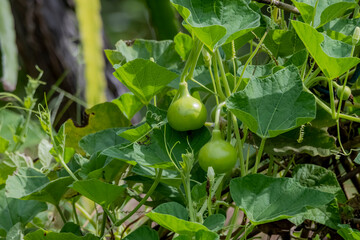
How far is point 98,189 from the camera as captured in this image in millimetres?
518

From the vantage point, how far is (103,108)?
71 cm

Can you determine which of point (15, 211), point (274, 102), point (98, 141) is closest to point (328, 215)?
point (274, 102)

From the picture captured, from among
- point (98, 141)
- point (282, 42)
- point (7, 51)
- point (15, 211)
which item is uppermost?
point (282, 42)

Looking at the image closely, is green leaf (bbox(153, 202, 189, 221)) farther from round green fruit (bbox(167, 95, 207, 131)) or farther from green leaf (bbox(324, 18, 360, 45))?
green leaf (bbox(324, 18, 360, 45))

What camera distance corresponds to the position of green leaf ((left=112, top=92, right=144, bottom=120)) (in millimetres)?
656

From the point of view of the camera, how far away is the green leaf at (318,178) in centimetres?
Result: 55

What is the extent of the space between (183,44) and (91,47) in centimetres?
102

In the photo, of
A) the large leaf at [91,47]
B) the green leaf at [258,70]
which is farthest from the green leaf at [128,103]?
the large leaf at [91,47]

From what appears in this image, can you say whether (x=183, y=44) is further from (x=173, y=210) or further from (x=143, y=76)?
(x=173, y=210)

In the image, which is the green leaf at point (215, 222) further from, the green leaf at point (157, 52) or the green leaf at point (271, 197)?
the green leaf at point (157, 52)

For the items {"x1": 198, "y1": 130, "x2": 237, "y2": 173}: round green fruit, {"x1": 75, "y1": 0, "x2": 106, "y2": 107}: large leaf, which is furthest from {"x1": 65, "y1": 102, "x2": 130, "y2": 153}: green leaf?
{"x1": 75, "y1": 0, "x2": 106, "y2": 107}: large leaf

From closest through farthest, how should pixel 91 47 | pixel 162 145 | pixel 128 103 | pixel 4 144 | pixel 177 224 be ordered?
pixel 177 224 < pixel 162 145 < pixel 128 103 < pixel 4 144 < pixel 91 47

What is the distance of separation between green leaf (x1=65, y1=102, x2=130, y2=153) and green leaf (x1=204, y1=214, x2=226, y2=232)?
0.92 feet

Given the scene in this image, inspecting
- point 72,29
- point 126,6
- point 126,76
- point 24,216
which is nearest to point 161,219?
point 126,76
